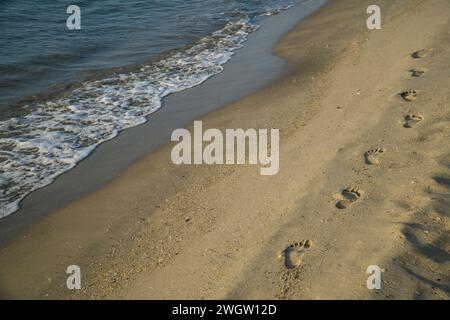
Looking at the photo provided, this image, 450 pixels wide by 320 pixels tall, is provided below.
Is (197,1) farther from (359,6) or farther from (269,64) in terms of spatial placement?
(269,64)

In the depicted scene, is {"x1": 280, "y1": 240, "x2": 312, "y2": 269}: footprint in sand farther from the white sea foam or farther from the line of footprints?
the white sea foam

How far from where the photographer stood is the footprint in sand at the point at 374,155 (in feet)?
16.0

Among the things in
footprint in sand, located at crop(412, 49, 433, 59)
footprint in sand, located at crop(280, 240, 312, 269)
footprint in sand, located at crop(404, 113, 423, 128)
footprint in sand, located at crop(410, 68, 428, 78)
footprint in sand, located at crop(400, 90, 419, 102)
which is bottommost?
footprint in sand, located at crop(280, 240, 312, 269)

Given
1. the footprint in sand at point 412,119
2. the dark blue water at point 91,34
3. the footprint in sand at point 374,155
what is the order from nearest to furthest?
1. the footprint in sand at point 374,155
2. the footprint in sand at point 412,119
3. the dark blue water at point 91,34

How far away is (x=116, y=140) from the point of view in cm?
650

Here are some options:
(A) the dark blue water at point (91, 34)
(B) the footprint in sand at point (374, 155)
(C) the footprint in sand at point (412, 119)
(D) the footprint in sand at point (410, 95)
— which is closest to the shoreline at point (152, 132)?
(A) the dark blue water at point (91, 34)

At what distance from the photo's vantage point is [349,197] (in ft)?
14.5

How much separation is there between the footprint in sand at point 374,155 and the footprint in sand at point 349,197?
0.55 metres

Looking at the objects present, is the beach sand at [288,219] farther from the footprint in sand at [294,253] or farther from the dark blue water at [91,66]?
the dark blue water at [91,66]

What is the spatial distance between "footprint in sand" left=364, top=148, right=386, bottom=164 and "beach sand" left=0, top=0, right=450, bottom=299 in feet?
0.06

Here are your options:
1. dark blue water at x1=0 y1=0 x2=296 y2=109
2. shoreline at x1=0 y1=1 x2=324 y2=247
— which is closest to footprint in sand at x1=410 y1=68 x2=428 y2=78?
shoreline at x1=0 y1=1 x2=324 y2=247

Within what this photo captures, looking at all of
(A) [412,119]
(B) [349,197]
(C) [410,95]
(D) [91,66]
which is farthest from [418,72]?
(D) [91,66]

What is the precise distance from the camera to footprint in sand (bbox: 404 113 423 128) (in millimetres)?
5355

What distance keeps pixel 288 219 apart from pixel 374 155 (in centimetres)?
143
